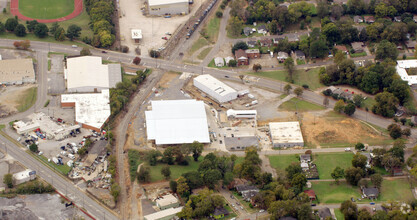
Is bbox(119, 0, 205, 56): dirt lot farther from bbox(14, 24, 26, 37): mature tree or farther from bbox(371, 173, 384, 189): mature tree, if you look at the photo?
bbox(371, 173, 384, 189): mature tree

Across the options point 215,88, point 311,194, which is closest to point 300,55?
point 215,88

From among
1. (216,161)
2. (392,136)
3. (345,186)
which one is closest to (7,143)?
(216,161)

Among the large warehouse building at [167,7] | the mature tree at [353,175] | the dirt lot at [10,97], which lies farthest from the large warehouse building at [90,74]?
the mature tree at [353,175]

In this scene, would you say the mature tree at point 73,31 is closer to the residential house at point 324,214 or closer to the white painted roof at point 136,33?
the white painted roof at point 136,33

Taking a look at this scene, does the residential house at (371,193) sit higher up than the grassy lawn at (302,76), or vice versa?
the grassy lawn at (302,76)

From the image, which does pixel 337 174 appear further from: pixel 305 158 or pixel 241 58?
pixel 241 58

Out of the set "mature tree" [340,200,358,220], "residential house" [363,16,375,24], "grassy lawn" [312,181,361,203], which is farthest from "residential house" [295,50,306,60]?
"mature tree" [340,200,358,220]

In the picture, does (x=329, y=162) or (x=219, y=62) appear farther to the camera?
(x=219, y=62)
